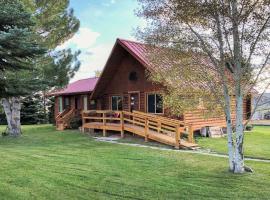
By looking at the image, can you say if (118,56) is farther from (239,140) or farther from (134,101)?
(239,140)

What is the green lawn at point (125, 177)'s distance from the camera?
23.2 ft

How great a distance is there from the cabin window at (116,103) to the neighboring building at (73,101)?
2494 mm

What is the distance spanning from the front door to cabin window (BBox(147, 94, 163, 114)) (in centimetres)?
84

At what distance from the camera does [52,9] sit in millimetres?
18844

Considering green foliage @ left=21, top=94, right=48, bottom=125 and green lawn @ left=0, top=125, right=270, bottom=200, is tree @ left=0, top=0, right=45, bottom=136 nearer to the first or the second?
green lawn @ left=0, top=125, right=270, bottom=200

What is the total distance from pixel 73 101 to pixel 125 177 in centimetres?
1868

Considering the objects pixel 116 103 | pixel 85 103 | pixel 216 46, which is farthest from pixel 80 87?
pixel 216 46

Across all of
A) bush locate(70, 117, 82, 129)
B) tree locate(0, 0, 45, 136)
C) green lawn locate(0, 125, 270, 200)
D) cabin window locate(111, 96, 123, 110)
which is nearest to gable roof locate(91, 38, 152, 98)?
cabin window locate(111, 96, 123, 110)

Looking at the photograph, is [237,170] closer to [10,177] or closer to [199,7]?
[199,7]

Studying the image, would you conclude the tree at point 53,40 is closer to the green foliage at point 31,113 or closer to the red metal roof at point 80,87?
the red metal roof at point 80,87

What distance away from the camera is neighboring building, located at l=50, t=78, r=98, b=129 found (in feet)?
78.5

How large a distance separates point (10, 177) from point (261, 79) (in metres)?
6.73

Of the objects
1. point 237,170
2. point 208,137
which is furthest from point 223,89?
point 208,137

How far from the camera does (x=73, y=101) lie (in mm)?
26516
